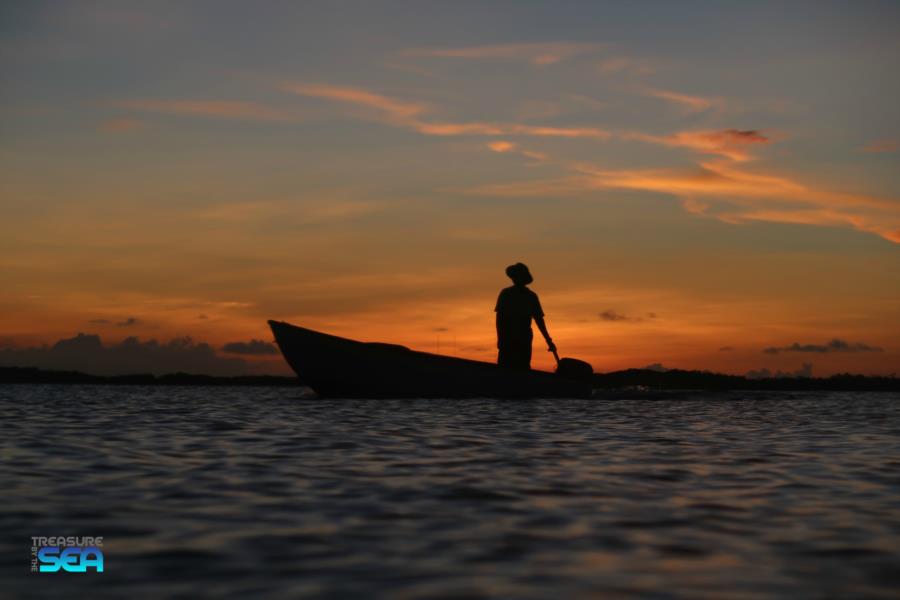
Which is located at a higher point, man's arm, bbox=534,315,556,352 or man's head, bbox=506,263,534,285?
man's head, bbox=506,263,534,285

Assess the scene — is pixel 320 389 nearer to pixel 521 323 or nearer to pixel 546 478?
pixel 521 323

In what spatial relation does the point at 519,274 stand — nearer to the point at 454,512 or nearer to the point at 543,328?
the point at 543,328

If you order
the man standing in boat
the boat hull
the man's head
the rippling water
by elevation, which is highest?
the man's head

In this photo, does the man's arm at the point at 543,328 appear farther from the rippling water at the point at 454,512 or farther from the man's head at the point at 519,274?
the rippling water at the point at 454,512

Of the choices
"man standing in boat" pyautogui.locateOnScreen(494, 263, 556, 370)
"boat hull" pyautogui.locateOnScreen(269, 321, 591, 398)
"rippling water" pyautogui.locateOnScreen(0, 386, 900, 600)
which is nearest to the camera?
"rippling water" pyautogui.locateOnScreen(0, 386, 900, 600)

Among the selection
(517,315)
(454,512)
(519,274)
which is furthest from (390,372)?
(454,512)

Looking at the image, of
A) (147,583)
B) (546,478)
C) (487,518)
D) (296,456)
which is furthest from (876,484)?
(147,583)

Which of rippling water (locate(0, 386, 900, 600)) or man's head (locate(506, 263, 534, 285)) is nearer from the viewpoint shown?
rippling water (locate(0, 386, 900, 600))

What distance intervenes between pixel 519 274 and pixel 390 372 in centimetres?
360

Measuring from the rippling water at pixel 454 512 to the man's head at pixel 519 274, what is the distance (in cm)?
789

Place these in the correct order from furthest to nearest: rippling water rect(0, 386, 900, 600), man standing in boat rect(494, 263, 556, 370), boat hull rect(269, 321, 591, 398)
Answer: man standing in boat rect(494, 263, 556, 370)
boat hull rect(269, 321, 591, 398)
rippling water rect(0, 386, 900, 600)

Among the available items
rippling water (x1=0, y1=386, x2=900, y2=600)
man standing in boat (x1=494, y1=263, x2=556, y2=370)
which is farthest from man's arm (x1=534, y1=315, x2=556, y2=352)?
rippling water (x1=0, y1=386, x2=900, y2=600)

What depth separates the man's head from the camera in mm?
20984

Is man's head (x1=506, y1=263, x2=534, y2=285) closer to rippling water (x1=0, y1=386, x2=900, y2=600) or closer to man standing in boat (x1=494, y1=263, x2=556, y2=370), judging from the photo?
man standing in boat (x1=494, y1=263, x2=556, y2=370)
